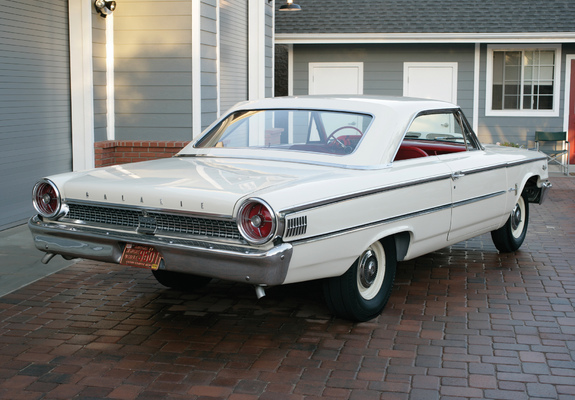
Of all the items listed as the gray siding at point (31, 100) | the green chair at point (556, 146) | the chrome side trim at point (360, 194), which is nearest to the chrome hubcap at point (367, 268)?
the chrome side trim at point (360, 194)

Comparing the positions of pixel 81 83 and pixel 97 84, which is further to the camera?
pixel 97 84

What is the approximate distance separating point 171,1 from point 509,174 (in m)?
4.96

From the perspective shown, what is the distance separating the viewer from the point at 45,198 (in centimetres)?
480

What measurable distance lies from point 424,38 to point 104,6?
8.43m

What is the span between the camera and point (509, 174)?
660 cm

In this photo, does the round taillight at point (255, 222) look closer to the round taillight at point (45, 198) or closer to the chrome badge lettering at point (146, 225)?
the chrome badge lettering at point (146, 225)

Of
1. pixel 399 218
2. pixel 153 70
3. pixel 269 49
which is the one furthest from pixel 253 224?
pixel 269 49

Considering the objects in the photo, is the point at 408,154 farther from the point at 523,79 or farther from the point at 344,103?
the point at 523,79

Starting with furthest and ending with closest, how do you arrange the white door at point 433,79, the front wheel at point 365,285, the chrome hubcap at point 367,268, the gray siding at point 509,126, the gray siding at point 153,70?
the white door at point 433,79 < the gray siding at point 509,126 < the gray siding at point 153,70 < the chrome hubcap at point 367,268 < the front wheel at point 365,285

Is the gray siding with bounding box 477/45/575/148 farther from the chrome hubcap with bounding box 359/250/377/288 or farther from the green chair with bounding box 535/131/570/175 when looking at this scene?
the chrome hubcap with bounding box 359/250/377/288

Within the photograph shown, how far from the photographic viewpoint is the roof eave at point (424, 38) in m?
15.2

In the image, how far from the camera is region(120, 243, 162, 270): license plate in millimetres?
4352

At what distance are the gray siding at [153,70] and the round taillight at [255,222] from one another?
5540 mm

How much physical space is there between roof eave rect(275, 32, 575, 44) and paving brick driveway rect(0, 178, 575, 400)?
978cm
